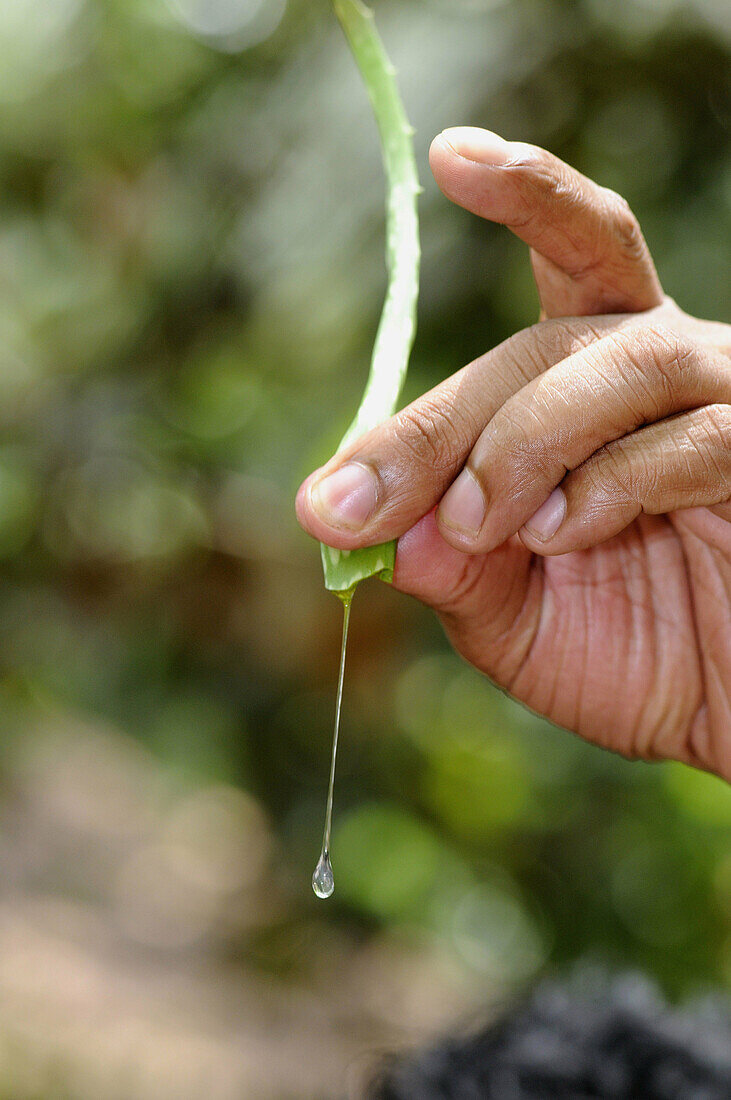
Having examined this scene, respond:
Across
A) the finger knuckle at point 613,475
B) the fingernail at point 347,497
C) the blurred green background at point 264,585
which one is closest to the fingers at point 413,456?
the fingernail at point 347,497

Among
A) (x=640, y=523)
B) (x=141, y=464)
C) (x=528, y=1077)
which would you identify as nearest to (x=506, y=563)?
(x=640, y=523)

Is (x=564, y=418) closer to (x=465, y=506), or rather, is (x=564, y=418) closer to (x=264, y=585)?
(x=465, y=506)

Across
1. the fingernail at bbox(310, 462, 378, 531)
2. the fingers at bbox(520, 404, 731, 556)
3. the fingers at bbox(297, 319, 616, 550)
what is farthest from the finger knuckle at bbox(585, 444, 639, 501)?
the fingernail at bbox(310, 462, 378, 531)

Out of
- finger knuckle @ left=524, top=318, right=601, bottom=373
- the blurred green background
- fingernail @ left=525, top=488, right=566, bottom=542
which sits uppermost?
finger knuckle @ left=524, top=318, right=601, bottom=373

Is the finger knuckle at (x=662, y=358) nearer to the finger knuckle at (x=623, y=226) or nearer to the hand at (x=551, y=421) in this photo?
the hand at (x=551, y=421)

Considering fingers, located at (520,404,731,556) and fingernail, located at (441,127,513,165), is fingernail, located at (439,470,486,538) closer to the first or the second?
fingers, located at (520,404,731,556)

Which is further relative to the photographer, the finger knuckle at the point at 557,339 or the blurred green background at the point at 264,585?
the blurred green background at the point at 264,585

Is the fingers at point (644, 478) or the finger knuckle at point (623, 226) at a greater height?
the finger knuckle at point (623, 226)
